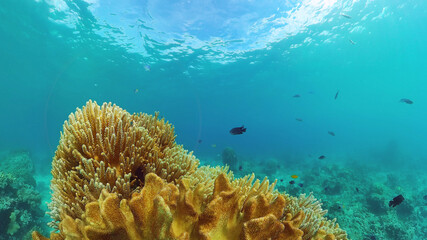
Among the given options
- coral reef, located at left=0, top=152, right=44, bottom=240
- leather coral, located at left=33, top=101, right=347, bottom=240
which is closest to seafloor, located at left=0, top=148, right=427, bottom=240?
coral reef, located at left=0, top=152, right=44, bottom=240

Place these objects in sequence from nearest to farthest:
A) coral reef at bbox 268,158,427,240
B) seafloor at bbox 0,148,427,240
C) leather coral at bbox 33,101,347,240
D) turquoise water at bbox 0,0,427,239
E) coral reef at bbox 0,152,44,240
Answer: leather coral at bbox 33,101,347,240
coral reef at bbox 0,152,44,240
seafloor at bbox 0,148,427,240
coral reef at bbox 268,158,427,240
turquoise water at bbox 0,0,427,239

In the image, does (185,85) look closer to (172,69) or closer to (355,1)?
(172,69)

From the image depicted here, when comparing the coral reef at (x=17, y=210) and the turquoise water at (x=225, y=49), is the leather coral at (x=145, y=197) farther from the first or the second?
the turquoise water at (x=225, y=49)

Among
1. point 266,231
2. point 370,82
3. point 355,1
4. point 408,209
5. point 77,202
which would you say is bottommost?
point 408,209

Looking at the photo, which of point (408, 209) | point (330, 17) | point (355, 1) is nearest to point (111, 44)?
point (330, 17)

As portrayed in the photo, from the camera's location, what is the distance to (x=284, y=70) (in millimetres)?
41156

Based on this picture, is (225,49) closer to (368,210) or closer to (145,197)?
(368,210)

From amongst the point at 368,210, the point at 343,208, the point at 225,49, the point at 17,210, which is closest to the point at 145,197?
the point at 17,210

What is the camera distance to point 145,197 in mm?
1619

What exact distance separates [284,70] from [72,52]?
36225 millimetres

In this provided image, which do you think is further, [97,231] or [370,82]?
[370,82]

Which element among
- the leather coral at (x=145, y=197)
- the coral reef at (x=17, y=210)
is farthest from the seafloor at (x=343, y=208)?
the leather coral at (x=145, y=197)

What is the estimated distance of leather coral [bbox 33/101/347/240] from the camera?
5.07ft

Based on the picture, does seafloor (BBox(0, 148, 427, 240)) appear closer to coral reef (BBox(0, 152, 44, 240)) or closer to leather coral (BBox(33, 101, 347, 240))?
coral reef (BBox(0, 152, 44, 240))
